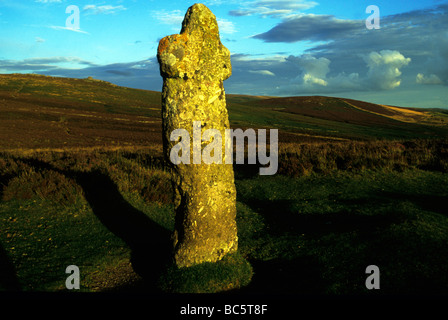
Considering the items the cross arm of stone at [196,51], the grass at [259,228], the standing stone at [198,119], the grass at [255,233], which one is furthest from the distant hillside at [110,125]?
the cross arm of stone at [196,51]

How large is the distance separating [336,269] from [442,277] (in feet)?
5.21

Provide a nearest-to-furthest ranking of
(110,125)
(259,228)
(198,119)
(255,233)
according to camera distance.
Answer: (198,119), (255,233), (259,228), (110,125)

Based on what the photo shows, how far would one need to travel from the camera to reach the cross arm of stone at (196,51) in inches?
211

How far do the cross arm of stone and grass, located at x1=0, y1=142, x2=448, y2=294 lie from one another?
348 centimetres

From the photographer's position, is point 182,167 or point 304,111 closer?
point 182,167

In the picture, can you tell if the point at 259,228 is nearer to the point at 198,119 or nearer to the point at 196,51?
the point at 198,119

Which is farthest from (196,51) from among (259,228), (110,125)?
(110,125)

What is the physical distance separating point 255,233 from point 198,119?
3791mm

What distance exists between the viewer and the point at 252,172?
14.1 m

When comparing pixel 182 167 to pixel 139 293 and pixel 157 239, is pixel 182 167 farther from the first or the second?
pixel 157 239

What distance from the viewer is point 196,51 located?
18.1ft

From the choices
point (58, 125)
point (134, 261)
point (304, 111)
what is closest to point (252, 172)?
point (134, 261)

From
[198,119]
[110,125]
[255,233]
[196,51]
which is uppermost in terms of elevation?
[196,51]

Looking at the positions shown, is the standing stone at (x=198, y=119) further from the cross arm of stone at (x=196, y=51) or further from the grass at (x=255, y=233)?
the grass at (x=255, y=233)
